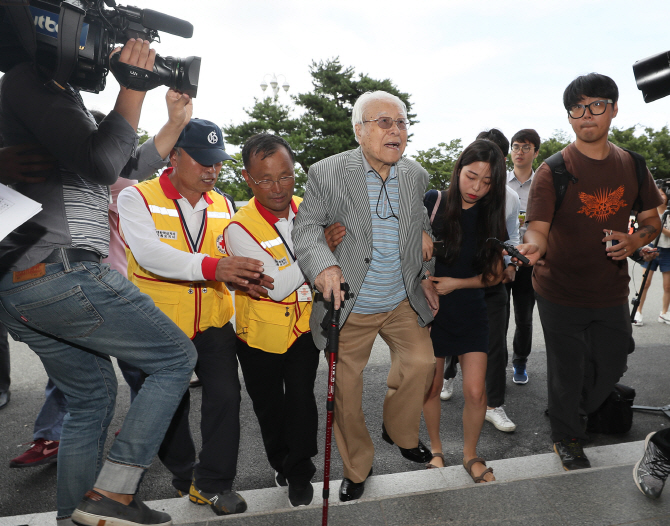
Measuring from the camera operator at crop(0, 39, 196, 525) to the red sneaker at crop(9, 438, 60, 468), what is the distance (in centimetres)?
155

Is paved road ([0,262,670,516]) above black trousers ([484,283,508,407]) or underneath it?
underneath

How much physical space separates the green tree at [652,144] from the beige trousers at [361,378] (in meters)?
46.9

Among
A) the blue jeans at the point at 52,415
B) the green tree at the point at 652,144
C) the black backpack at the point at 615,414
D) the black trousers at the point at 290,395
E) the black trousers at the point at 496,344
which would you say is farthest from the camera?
the green tree at the point at 652,144

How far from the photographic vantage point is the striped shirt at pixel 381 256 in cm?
290

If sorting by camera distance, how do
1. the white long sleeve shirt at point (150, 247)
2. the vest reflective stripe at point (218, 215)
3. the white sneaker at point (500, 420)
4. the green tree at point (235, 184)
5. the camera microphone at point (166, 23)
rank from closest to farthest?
the camera microphone at point (166, 23) < the white long sleeve shirt at point (150, 247) < the vest reflective stripe at point (218, 215) < the white sneaker at point (500, 420) < the green tree at point (235, 184)

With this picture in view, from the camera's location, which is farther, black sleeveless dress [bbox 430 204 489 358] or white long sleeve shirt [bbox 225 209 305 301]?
black sleeveless dress [bbox 430 204 489 358]

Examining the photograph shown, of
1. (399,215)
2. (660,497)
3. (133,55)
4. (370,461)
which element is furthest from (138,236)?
(660,497)

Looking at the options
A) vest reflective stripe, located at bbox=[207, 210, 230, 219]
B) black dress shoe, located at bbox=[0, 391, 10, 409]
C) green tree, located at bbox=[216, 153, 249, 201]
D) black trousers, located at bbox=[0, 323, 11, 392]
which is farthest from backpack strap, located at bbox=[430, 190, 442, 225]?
green tree, located at bbox=[216, 153, 249, 201]

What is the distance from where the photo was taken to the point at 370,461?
293 cm

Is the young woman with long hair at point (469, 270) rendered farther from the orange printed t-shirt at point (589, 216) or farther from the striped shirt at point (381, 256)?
the striped shirt at point (381, 256)

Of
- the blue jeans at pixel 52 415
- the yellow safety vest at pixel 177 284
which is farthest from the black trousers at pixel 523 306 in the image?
the blue jeans at pixel 52 415

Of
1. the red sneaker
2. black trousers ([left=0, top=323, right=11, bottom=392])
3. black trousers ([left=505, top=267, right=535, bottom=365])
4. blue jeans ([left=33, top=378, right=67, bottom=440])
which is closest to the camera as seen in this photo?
the red sneaker

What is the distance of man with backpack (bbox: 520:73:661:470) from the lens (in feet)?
10.5

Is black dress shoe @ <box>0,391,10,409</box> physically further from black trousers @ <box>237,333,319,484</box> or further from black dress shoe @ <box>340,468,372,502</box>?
black dress shoe @ <box>340,468,372,502</box>
